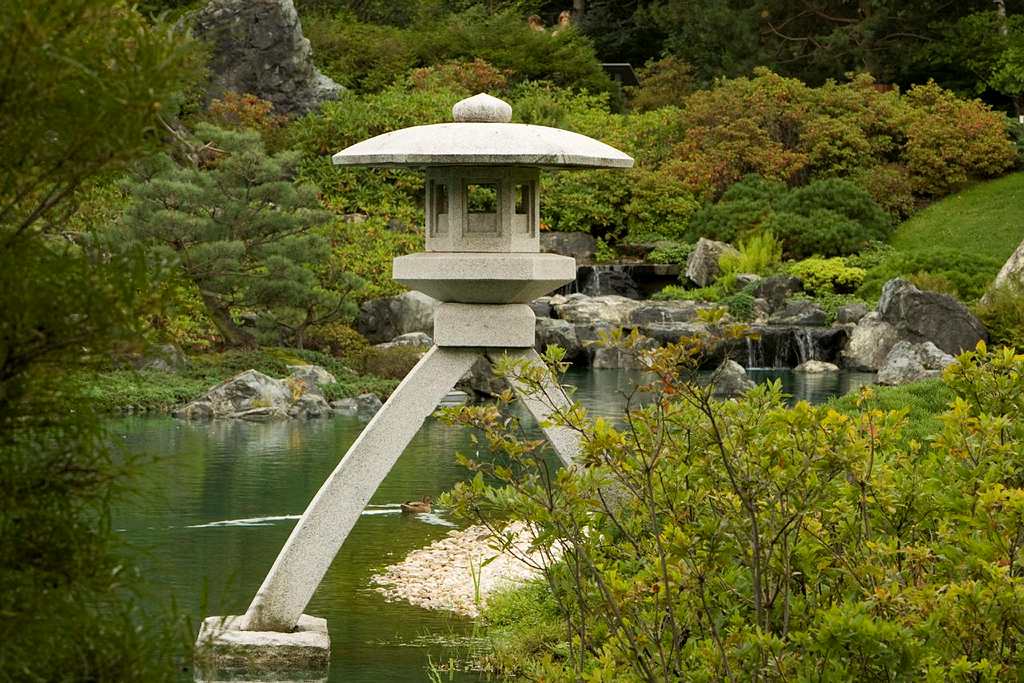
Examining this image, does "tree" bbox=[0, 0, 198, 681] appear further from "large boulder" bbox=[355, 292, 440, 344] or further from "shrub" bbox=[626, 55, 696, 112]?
"shrub" bbox=[626, 55, 696, 112]

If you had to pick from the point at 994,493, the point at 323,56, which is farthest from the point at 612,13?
the point at 994,493

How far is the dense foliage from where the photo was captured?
10.2ft

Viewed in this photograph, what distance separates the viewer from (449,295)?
575cm

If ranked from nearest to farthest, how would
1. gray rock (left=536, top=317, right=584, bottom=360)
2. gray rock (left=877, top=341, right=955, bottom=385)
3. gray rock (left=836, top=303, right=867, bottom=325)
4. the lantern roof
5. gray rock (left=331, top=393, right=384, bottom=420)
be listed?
A: the lantern roof → gray rock (left=331, top=393, right=384, bottom=420) → gray rock (left=877, top=341, right=955, bottom=385) → gray rock (left=536, top=317, right=584, bottom=360) → gray rock (left=836, top=303, right=867, bottom=325)

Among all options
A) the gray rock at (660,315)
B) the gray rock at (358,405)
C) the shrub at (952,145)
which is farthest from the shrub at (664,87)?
the gray rock at (358,405)

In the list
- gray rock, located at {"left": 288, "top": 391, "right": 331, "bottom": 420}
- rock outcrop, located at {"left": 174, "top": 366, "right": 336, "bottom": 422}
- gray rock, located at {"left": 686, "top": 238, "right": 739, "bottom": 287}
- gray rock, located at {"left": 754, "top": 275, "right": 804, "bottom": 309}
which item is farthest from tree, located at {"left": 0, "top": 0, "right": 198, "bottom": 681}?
gray rock, located at {"left": 686, "top": 238, "right": 739, "bottom": 287}

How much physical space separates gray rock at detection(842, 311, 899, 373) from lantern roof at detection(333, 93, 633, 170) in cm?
1372

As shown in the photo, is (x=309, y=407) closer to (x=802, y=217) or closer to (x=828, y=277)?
(x=828, y=277)

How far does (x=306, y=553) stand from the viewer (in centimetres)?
558

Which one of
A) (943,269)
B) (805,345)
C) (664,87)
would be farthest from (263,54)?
(943,269)

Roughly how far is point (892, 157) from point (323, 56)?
1108cm

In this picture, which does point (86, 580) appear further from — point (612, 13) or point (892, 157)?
point (612, 13)

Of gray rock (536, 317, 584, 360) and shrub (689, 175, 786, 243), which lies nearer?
gray rock (536, 317, 584, 360)

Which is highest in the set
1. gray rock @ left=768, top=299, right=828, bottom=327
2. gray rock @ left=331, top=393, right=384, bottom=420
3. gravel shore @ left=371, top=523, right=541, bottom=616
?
gray rock @ left=768, top=299, right=828, bottom=327
